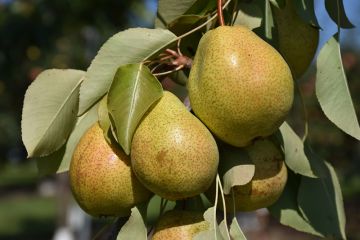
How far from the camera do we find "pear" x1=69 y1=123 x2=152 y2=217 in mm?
1140

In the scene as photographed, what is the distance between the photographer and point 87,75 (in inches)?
45.9

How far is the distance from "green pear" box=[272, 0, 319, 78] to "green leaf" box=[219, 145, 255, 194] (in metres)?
0.21

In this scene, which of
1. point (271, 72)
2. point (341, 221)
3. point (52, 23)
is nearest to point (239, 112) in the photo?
point (271, 72)

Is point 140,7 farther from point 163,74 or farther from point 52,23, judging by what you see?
point 163,74

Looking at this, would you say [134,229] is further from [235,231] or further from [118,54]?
[118,54]

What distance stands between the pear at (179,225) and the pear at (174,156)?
0.06m

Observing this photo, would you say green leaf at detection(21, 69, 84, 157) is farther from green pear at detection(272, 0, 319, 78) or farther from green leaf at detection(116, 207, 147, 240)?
green pear at detection(272, 0, 319, 78)

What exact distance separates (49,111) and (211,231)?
0.40 metres

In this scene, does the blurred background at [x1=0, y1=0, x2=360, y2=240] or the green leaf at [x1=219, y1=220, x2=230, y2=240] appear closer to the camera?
the green leaf at [x1=219, y1=220, x2=230, y2=240]

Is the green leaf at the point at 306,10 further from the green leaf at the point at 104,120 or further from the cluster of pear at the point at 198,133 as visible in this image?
the green leaf at the point at 104,120

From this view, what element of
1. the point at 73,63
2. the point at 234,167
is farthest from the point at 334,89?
the point at 73,63

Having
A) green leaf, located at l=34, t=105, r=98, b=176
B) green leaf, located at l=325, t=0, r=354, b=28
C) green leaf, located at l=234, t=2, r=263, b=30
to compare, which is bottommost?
green leaf, located at l=34, t=105, r=98, b=176

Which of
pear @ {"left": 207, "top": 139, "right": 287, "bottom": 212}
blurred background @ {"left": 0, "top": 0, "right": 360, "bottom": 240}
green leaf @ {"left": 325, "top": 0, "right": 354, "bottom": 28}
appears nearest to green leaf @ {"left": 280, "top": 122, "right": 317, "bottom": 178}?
pear @ {"left": 207, "top": 139, "right": 287, "bottom": 212}

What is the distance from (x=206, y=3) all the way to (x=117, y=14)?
4646 millimetres
